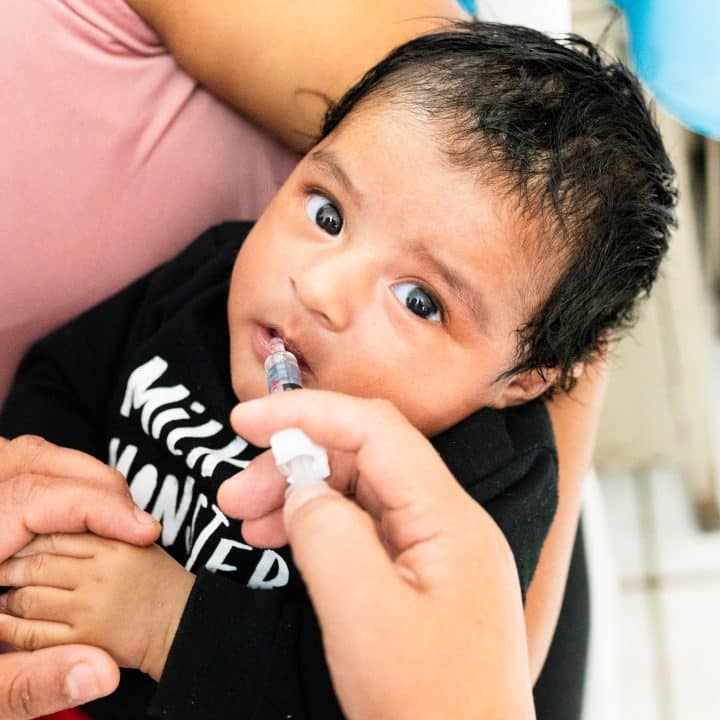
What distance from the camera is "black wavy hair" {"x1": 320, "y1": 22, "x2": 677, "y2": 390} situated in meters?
0.83

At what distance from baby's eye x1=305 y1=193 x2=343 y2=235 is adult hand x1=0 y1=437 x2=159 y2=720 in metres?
0.28

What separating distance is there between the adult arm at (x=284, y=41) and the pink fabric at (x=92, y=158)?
4 centimetres

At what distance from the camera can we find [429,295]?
0.85m

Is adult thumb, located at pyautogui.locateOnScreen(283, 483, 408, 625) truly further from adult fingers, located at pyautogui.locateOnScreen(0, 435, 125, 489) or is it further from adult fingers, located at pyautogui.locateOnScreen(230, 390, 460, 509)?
adult fingers, located at pyautogui.locateOnScreen(0, 435, 125, 489)

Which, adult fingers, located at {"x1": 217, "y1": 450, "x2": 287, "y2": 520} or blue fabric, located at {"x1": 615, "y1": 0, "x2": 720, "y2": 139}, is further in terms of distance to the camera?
blue fabric, located at {"x1": 615, "y1": 0, "x2": 720, "y2": 139}

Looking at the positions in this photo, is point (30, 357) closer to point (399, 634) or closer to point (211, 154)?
point (211, 154)

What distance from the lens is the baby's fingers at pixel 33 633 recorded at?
78 centimetres

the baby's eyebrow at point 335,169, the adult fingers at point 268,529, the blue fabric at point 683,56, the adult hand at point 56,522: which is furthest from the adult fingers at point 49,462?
the blue fabric at point 683,56

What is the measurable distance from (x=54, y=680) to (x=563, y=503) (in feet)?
1.71

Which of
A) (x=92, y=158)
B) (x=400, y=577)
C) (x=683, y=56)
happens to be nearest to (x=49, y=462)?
(x=92, y=158)

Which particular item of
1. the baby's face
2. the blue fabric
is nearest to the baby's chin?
the baby's face

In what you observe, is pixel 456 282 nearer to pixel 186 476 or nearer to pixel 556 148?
pixel 556 148

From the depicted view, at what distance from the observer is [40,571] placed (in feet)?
2.62

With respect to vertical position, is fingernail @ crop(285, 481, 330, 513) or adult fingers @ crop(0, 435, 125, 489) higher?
fingernail @ crop(285, 481, 330, 513)
